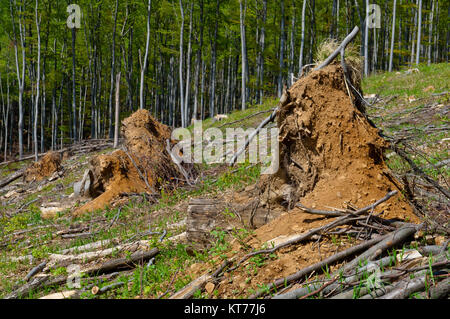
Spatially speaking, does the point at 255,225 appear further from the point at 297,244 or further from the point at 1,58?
the point at 1,58

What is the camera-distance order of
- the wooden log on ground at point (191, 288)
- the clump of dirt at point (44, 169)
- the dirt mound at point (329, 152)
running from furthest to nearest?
1. the clump of dirt at point (44, 169)
2. the dirt mound at point (329, 152)
3. the wooden log on ground at point (191, 288)

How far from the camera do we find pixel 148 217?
685 cm

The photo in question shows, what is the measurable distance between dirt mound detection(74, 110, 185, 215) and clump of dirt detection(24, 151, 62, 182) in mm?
7295

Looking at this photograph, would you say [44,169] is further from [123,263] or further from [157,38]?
[157,38]

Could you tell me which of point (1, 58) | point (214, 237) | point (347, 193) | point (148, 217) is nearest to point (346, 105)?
point (347, 193)

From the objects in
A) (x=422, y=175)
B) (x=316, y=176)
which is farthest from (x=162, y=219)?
(x=422, y=175)

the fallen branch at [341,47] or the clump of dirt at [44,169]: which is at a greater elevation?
the fallen branch at [341,47]

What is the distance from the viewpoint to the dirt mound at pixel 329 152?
3137 millimetres

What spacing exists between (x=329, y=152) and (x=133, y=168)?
653cm

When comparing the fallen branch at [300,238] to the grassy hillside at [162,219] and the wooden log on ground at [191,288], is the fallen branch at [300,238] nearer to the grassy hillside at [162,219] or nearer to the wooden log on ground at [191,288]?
the wooden log on ground at [191,288]

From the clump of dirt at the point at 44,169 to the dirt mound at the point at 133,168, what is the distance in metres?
7.30

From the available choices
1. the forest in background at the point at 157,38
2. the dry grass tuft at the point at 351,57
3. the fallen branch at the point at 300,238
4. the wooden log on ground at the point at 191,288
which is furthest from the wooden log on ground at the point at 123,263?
the forest in background at the point at 157,38

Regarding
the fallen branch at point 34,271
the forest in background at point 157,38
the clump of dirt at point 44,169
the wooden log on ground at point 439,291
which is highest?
the forest in background at point 157,38

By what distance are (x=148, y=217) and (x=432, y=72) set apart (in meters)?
16.1
